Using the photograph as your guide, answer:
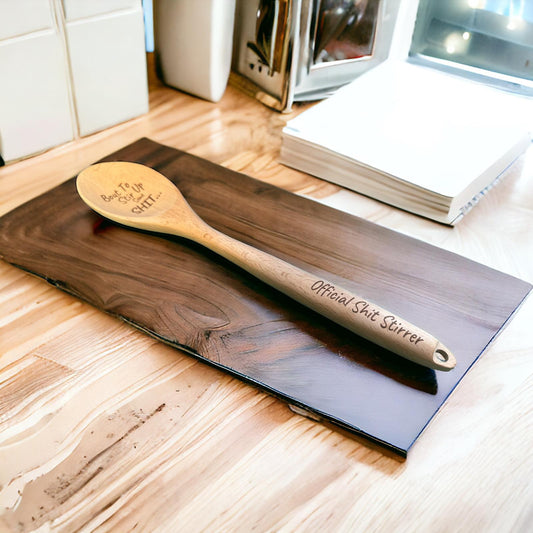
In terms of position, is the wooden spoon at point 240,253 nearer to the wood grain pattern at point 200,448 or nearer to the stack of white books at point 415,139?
the wood grain pattern at point 200,448

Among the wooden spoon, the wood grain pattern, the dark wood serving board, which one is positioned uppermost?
the wooden spoon

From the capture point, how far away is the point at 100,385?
41cm

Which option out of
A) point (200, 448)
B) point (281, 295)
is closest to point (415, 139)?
point (281, 295)

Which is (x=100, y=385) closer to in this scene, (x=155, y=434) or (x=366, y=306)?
(x=155, y=434)

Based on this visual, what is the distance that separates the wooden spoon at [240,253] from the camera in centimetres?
39

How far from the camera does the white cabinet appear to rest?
566 mm

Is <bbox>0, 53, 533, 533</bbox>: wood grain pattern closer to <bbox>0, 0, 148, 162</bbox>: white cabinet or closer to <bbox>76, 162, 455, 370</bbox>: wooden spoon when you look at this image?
<bbox>76, 162, 455, 370</bbox>: wooden spoon

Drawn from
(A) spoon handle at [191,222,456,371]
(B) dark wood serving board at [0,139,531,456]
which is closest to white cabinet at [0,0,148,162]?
(B) dark wood serving board at [0,139,531,456]

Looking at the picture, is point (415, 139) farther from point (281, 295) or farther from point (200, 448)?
point (200, 448)

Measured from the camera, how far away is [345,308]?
413 millimetres

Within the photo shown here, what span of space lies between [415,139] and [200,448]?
0.38 meters

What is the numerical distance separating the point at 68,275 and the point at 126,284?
0.15 feet

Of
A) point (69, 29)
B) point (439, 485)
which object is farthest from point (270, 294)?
point (69, 29)

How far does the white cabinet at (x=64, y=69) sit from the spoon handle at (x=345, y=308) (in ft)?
0.85
